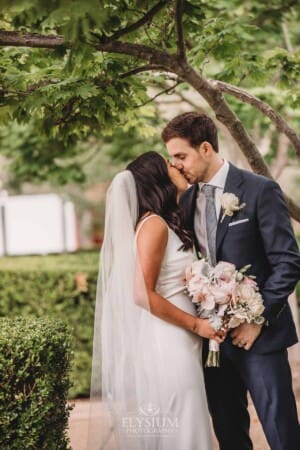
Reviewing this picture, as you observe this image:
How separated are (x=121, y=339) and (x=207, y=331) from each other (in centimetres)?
50

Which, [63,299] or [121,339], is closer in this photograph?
[121,339]

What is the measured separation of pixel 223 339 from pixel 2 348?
4.15ft

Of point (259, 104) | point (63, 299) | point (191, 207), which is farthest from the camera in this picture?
point (63, 299)

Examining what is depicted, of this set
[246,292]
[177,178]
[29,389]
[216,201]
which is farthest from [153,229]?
[29,389]

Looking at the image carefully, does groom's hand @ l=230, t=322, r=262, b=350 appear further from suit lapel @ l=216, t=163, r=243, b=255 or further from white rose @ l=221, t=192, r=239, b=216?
white rose @ l=221, t=192, r=239, b=216

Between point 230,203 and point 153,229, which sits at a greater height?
point 230,203

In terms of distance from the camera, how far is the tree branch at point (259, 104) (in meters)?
5.29

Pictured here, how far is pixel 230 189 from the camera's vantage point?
4.36 m

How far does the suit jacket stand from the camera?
416cm

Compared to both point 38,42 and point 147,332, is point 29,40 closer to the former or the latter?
point 38,42

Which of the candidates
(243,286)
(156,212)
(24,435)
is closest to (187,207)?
(156,212)

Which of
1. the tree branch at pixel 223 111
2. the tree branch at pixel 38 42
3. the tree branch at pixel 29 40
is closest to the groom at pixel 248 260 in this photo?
the tree branch at pixel 223 111

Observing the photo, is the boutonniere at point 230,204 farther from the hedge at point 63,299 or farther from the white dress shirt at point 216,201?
the hedge at point 63,299

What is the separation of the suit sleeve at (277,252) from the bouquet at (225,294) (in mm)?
99
